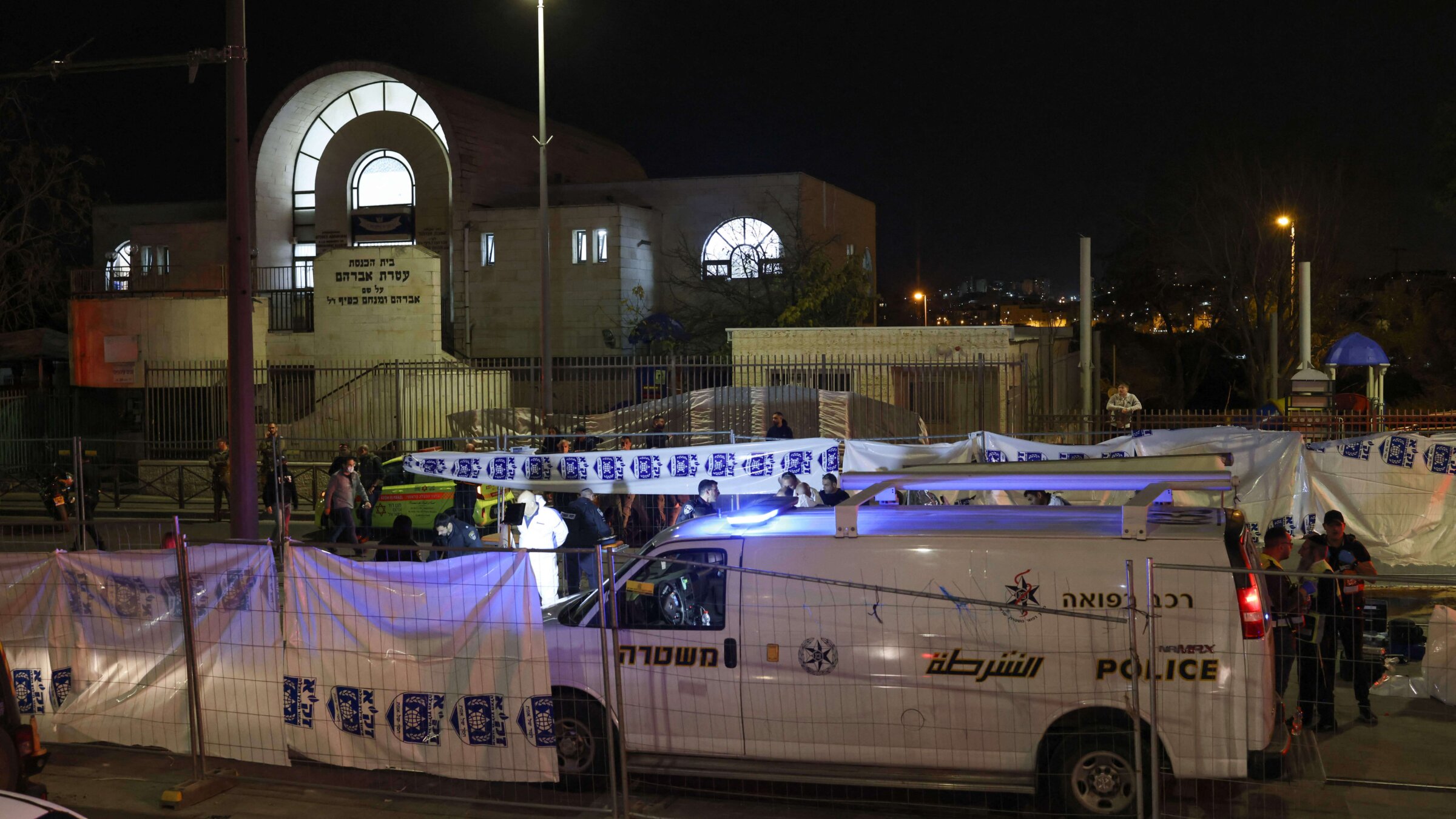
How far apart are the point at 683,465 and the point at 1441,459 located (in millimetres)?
8540

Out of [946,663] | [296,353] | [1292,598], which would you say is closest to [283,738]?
[946,663]

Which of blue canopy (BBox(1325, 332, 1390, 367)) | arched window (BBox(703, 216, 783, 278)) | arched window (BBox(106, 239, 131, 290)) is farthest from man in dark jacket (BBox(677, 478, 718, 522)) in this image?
arched window (BBox(106, 239, 131, 290))

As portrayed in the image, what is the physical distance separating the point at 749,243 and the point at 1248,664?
103ft

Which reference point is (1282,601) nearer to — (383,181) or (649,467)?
(649,467)

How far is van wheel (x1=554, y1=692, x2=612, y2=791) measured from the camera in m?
6.77

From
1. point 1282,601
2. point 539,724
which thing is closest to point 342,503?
point 539,724

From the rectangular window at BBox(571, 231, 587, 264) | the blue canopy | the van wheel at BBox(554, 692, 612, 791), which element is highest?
the rectangular window at BBox(571, 231, 587, 264)

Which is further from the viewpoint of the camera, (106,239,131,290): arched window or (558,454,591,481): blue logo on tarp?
(106,239,131,290): arched window

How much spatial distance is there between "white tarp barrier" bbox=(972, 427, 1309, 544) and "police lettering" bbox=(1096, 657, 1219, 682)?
693cm

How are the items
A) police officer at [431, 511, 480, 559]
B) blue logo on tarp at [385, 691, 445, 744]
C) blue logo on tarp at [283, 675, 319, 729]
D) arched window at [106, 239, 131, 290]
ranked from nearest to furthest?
blue logo on tarp at [385, 691, 445, 744]
blue logo on tarp at [283, 675, 319, 729]
police officer at [431, 511, 480, 559]
arched window at [106, 239, 131, 290]

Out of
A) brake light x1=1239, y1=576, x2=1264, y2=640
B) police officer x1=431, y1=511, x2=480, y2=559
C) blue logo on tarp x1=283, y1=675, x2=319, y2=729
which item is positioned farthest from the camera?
police officer x1=431, y1=511, x2=480, y2=559

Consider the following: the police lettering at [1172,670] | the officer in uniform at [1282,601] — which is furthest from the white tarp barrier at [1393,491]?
the police lettering at [1172,670]

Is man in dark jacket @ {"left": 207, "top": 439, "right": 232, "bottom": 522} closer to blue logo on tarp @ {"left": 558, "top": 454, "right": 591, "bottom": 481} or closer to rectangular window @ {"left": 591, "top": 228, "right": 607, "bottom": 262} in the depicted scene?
blue logo on tarp @ {"left": 558, "top": 454, "right": 591, "bottom": 481}

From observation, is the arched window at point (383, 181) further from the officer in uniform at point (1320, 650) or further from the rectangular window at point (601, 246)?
the officer in uniform at point (1320, 650)
